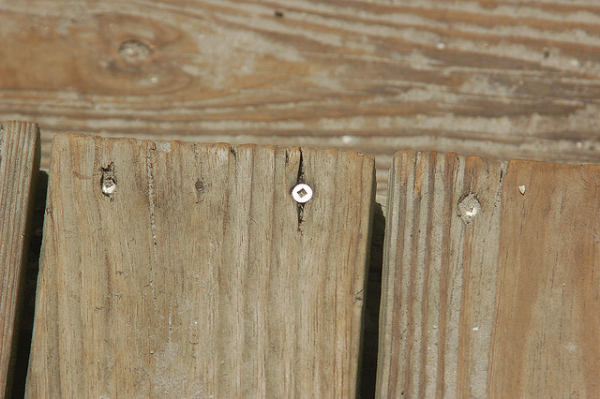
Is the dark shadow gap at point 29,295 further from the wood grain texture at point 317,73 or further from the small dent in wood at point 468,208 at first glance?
the small dent in wood at point 468,208

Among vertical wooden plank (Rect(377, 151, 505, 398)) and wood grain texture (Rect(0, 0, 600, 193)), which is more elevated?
wood grain texture (Rect(0, 0, 600, 193))

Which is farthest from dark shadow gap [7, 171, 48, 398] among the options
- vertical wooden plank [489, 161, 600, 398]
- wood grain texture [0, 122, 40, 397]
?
vertical wooden plank [489, 161, 600, 398]

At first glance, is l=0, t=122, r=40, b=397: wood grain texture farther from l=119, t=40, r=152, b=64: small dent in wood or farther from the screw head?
the screw head

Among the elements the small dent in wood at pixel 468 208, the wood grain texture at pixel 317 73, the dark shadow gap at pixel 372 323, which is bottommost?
the dark shadow gap at pixel 372 323

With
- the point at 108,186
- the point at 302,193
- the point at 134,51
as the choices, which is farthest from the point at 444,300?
the point at 134,51

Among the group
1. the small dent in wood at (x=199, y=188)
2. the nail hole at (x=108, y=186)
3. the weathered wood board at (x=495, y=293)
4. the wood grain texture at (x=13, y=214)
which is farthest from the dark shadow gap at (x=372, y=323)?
the wood grain texture at (x=13, y=214)

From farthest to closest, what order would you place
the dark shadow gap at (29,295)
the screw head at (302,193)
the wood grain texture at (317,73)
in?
the wood grain texture at (317,73), the dark shadow gap at (29,295), the screw head at (302,193)

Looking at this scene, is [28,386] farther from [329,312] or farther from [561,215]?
[561,215]

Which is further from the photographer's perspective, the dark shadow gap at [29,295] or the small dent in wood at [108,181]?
the dark shadow gap at [29,295]
